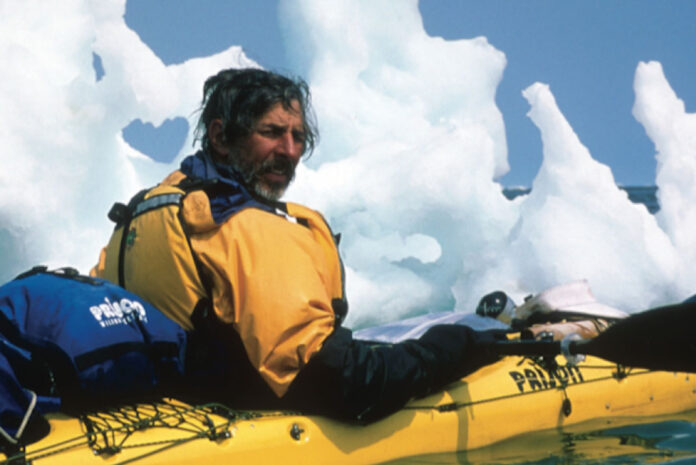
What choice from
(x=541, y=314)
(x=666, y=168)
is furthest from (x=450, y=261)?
(x=541, y=314)

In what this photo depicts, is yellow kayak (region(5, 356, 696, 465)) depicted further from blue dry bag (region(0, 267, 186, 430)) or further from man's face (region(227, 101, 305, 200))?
man's face (region(227, 101, 305, 200))

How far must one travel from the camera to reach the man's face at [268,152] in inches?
117

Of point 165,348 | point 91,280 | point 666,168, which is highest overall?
point 666,168

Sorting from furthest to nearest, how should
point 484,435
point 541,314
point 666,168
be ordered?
point 666,168
point 541,314
point 484,435

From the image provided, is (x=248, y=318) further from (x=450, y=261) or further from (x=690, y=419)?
(x=450, y=261)

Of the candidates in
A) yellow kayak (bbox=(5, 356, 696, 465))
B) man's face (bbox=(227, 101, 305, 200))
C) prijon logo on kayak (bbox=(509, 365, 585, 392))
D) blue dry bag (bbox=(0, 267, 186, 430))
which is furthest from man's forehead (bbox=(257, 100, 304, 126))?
prijon logo on kayak (bbox=(509, 365, 585, 392))

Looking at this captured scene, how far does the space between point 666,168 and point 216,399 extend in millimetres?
11528

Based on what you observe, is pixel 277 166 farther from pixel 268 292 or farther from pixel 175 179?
pixel 268 292

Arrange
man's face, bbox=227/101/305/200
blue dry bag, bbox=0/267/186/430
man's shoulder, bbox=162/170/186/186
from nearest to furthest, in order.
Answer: blue dry bag, bbox=0/267/186/430 → man's shoulder, bbox=162/170/186/186 → man's face, bbox=227/101/305/200

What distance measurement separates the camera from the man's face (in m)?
2.96

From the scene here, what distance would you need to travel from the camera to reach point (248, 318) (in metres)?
2.36

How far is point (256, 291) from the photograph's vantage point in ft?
7.77

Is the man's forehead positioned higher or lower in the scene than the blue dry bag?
higher

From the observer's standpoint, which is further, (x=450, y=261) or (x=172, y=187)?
(x=450, y=261)
